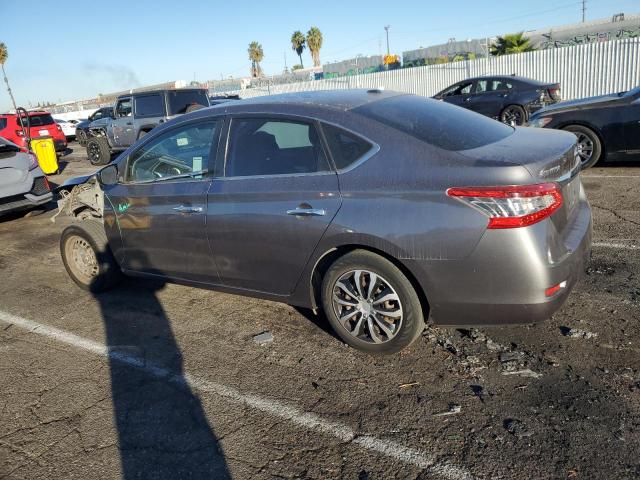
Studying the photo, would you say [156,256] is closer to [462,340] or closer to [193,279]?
[193,279]

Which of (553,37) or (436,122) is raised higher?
(553,37)

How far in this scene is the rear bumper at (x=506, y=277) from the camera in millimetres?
2844

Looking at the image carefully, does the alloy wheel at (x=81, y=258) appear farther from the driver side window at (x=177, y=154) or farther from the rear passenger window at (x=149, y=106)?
the rear passenger window at (x=149, y=106)

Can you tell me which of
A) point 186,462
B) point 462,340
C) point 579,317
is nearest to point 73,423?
point 186,462

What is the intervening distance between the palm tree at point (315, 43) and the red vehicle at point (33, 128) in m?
51.6

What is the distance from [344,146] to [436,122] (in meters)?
0.68

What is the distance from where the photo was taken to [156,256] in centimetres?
442

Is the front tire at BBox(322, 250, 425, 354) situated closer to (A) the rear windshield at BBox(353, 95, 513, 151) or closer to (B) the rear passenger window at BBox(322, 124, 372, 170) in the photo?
(B) the rear passenger window at BBox(322, 124, 372, 170)

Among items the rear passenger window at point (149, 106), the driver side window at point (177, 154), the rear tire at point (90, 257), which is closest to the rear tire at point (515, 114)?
the rear passenger window at point (149, 106)

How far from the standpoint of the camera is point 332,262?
3.48m

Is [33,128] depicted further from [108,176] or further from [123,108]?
[108,176]

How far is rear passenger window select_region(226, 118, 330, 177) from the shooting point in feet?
11.5

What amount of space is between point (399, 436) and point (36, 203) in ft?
25.7

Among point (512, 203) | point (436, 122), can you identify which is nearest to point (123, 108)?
point (436, 122)
